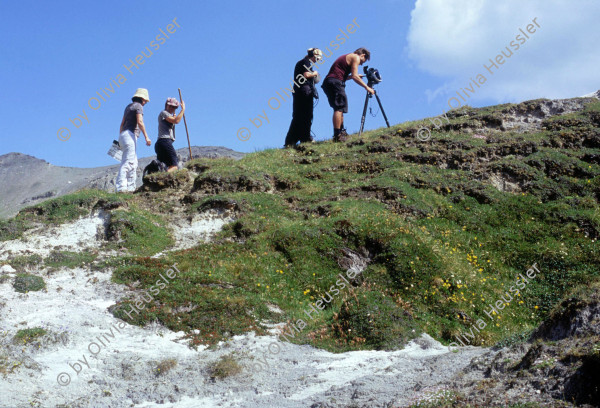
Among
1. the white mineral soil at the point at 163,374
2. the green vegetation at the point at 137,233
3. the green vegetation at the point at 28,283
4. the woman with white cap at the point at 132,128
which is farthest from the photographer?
the woman with white cap at the point at 132,128

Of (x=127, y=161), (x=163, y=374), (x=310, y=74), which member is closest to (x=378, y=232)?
(x=163, y=374)

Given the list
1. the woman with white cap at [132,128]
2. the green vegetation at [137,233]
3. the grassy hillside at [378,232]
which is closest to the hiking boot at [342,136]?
the grassy hillside at [378,232]

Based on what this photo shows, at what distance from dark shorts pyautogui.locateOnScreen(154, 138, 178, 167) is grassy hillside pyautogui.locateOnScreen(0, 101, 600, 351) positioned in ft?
3.37

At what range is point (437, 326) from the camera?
42.8 feet

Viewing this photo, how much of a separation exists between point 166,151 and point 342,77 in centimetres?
886

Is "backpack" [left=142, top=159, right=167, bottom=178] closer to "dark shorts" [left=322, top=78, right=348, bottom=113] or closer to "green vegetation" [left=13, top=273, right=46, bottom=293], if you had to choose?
"dark shorts" [left=322, top=78, right=348, bottom=113]

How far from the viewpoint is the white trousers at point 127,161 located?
2020 cm

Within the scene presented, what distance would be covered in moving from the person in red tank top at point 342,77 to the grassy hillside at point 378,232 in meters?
1.97

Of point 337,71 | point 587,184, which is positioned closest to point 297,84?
point 337,71

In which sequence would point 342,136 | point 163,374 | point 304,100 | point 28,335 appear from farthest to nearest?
point 342,136
point 304,100
point 28,335
point 163,374

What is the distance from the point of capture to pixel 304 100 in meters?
24.9

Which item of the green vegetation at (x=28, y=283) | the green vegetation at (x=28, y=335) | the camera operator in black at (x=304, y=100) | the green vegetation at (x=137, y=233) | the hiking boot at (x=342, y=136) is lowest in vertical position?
the green vegetation at (x=28, y=335)

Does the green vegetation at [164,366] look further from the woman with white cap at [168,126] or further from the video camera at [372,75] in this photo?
the video camera at [372,75]

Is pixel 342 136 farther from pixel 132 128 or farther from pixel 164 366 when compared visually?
pixel 164 366
